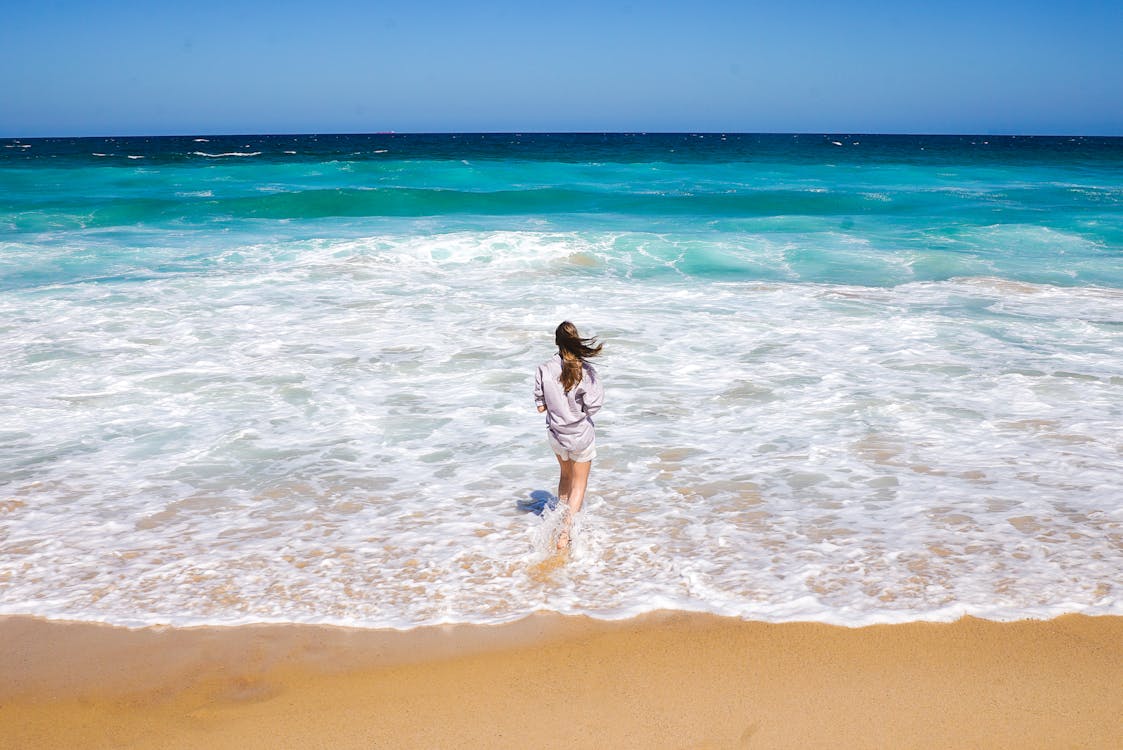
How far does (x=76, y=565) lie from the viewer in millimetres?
5070

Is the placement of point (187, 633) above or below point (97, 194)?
below

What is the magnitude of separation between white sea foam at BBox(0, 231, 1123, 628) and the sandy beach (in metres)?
0.20

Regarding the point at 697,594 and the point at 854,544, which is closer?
the point at 697,594

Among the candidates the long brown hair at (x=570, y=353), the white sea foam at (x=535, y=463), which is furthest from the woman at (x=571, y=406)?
the white sea foam at (x=535, y=463)

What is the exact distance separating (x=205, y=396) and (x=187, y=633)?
4.36 meters

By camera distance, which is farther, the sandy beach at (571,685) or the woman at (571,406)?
the woman at (571,406)

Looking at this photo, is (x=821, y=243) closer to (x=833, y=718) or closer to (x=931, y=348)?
(x=931, y=348)

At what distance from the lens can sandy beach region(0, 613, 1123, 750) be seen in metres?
3.58

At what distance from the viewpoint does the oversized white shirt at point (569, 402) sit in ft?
16.7

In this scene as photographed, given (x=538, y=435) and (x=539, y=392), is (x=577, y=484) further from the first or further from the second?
(x=538, y=435)

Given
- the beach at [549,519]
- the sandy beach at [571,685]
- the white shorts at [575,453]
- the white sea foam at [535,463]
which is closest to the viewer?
the sandy beach at [571,685]

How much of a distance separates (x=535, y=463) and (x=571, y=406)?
175 cm

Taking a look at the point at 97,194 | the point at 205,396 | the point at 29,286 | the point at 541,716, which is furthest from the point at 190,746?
the point at 97,194

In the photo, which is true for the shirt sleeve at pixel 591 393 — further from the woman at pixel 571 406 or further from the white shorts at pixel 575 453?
the white shorts at pixel 575 453
